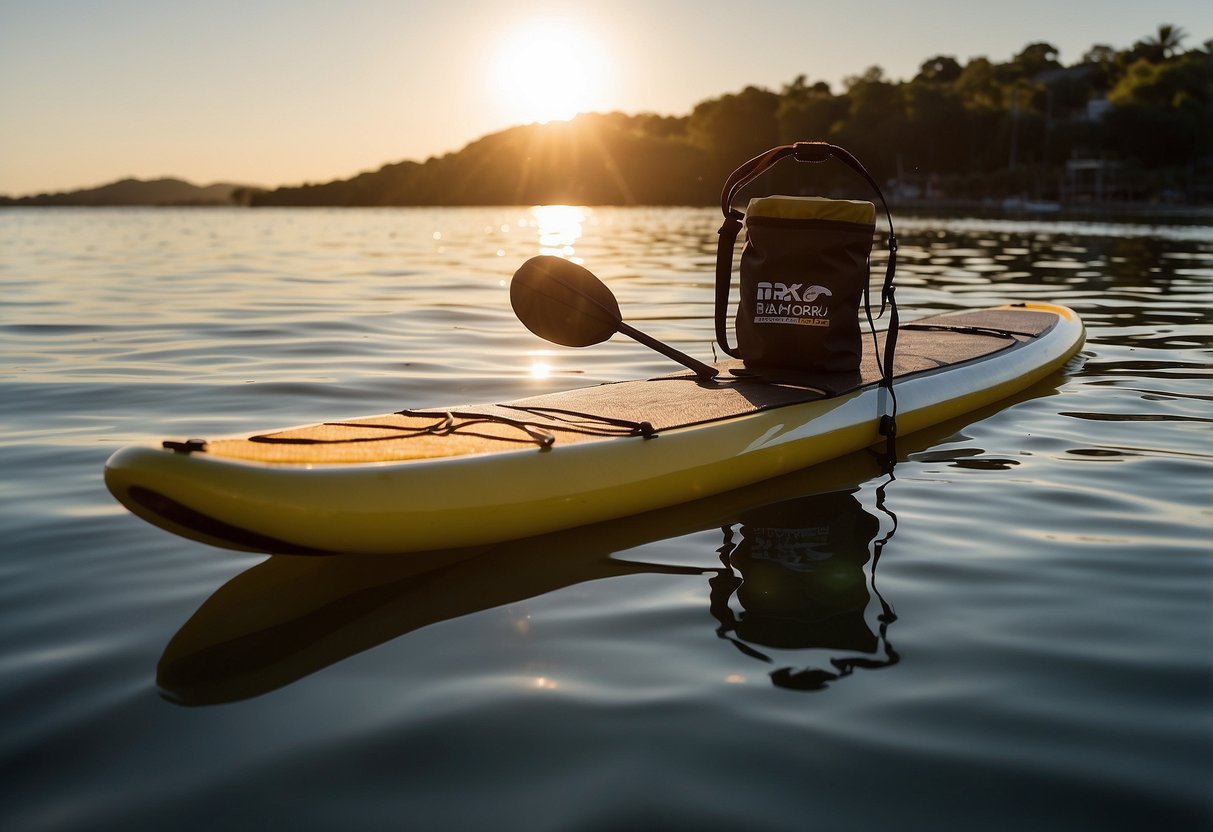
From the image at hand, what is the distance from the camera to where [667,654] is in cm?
263

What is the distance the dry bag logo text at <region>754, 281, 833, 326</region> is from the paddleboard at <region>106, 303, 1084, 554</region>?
0.91 feet

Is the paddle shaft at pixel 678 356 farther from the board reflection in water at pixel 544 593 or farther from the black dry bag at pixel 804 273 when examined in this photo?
the board reflection in water at pixel 544 593

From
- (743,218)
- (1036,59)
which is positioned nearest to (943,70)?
(1036,59)

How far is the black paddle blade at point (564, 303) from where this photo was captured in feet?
14.7

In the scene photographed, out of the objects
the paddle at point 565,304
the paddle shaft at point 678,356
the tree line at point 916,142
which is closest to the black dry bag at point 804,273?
the paddle shaft at point 678,356

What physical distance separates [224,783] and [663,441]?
2051mm

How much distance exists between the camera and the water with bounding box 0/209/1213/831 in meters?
2.01

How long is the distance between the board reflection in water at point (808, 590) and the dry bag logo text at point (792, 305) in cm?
101

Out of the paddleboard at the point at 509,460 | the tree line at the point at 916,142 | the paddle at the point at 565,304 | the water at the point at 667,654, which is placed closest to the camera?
the water at the point at 667,654

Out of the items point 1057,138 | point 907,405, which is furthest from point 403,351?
point 1057,138

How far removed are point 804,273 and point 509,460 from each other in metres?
1.98

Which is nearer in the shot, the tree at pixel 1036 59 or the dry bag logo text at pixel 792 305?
the dry bag logo text at pixel 792 305

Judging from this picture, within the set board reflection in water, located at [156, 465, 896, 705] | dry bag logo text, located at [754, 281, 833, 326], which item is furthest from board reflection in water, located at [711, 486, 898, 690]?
dry bag logo text, located at [754, 281, 833, 326]

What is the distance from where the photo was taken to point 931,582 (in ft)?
10.4
